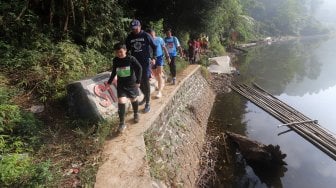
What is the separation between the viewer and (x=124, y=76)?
666cm

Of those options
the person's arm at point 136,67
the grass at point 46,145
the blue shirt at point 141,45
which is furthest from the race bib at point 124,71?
the grass at point 46,145

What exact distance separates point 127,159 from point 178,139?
10.2 feet

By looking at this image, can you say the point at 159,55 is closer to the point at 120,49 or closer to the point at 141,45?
the point at 141,45

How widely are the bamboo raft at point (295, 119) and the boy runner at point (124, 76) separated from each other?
24.6ft

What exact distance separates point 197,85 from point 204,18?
459cm

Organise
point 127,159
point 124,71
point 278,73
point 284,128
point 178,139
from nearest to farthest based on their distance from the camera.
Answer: point 127,159, point 124,71, point 178,139, point 284,128, point 278,73

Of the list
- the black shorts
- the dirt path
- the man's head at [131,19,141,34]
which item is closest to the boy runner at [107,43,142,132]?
the black shorts

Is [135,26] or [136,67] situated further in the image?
[135,26]

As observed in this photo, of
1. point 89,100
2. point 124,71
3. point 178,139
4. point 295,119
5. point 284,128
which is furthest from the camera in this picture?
point 295,119

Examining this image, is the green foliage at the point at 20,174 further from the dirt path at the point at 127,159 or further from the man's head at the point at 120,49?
the man's head at the point at 120,49

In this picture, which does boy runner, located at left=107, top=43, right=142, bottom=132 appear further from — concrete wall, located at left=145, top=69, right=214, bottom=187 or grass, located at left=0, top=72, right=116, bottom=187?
concrete wall, located at left=145, top=69, right=214, bottom=187

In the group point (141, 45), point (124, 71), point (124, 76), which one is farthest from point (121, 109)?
point (141, 45)

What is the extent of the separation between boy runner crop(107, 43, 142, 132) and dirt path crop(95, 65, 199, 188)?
14.1 inches

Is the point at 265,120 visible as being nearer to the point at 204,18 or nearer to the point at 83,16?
the point at 204,18
